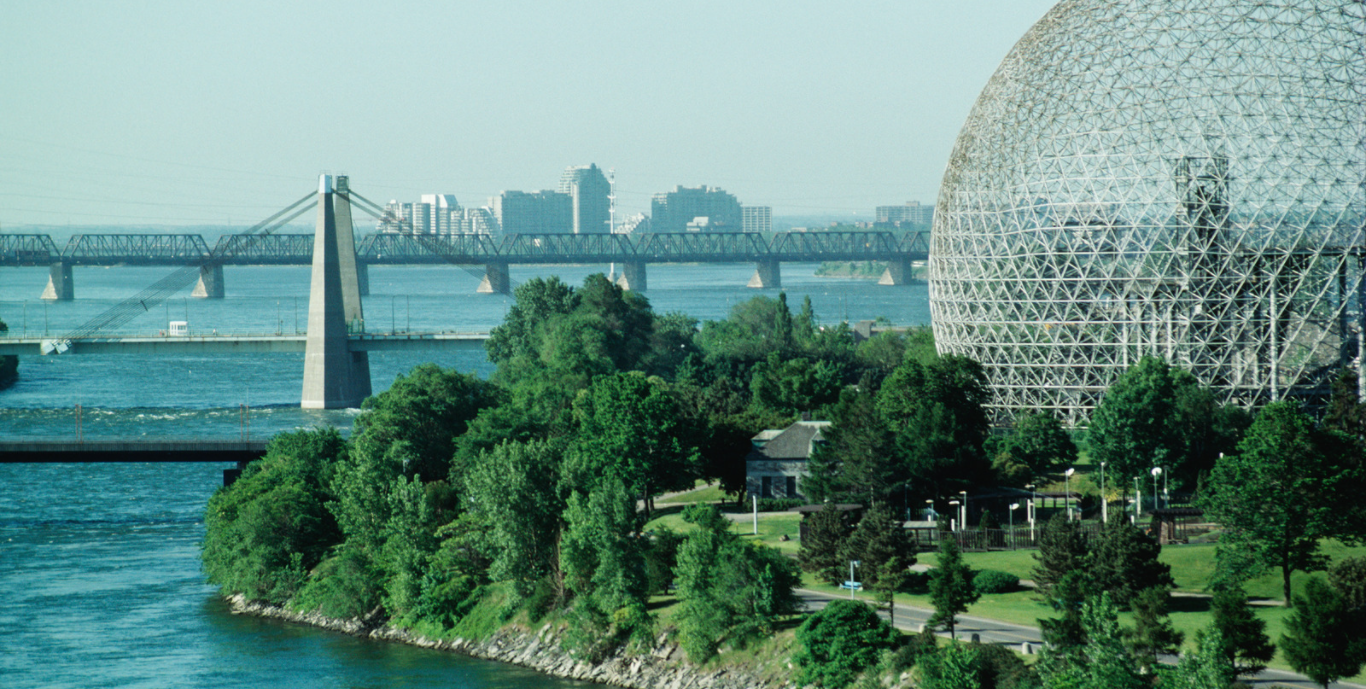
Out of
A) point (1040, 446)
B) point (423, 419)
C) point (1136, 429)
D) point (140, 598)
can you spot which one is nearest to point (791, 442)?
point (1040, 446)

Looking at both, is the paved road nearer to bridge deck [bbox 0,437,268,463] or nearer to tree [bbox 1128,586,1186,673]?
tree [bbox 1128,586,1186,673]

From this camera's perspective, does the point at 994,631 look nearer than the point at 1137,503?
Yes

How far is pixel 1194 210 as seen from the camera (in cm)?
7412

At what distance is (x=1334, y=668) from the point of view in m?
43.6

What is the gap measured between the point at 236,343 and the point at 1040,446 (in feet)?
268

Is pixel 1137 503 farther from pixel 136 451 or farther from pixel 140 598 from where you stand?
pixel 136 451

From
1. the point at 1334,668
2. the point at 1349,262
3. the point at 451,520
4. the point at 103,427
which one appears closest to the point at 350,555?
the point at 451,520

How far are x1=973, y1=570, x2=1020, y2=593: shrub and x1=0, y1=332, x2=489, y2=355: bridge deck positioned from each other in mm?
83771

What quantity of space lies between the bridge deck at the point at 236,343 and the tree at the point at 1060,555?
87091 mm

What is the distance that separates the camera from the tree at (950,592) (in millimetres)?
49594

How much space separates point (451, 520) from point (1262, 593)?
106ft

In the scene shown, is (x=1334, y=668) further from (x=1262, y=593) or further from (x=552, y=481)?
(x=552, y=481)

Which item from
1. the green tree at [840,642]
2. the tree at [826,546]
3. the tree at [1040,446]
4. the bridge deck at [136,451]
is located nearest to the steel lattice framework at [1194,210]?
the tree at [1040,446]

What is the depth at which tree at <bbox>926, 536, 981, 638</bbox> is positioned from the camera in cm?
4959
